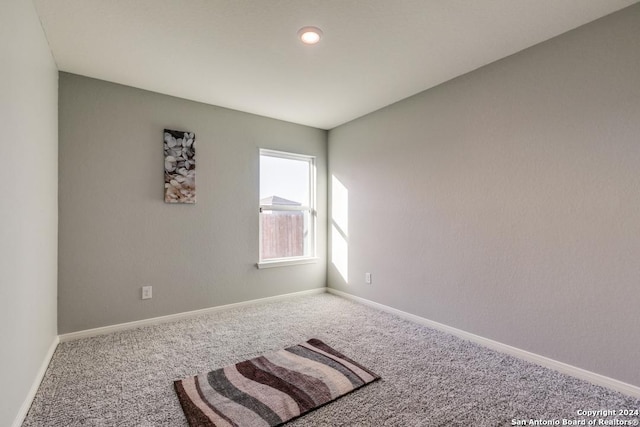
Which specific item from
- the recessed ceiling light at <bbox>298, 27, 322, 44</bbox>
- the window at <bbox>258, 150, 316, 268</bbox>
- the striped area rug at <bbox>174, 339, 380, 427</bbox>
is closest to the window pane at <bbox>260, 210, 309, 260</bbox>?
the window at <bbox>258, 150, 316, 268</bbox>

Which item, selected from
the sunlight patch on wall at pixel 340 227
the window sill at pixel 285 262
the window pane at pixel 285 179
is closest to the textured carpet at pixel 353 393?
the window sill at pixel 285 262

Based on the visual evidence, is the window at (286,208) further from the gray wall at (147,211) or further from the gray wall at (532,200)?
the gray wall at (532,200)

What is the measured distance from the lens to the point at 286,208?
4.00 metres

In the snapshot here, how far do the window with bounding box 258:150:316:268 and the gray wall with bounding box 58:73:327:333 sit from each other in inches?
5.6

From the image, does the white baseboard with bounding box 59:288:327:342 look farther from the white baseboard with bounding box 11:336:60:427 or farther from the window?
the window

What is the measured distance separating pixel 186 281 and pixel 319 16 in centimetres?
275

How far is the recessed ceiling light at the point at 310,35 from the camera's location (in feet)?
6.68

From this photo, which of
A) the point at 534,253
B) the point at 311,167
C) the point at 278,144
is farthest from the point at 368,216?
the point at 534,253

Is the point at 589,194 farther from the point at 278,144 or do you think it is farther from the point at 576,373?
the point at 278,144

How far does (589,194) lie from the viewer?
1982mm

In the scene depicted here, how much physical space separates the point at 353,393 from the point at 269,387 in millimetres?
524

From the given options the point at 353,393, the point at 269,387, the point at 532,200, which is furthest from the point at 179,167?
the point at 532,200

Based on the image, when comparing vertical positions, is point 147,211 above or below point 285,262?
above

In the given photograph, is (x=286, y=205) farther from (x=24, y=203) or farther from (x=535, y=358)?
(x=535, y=358)
